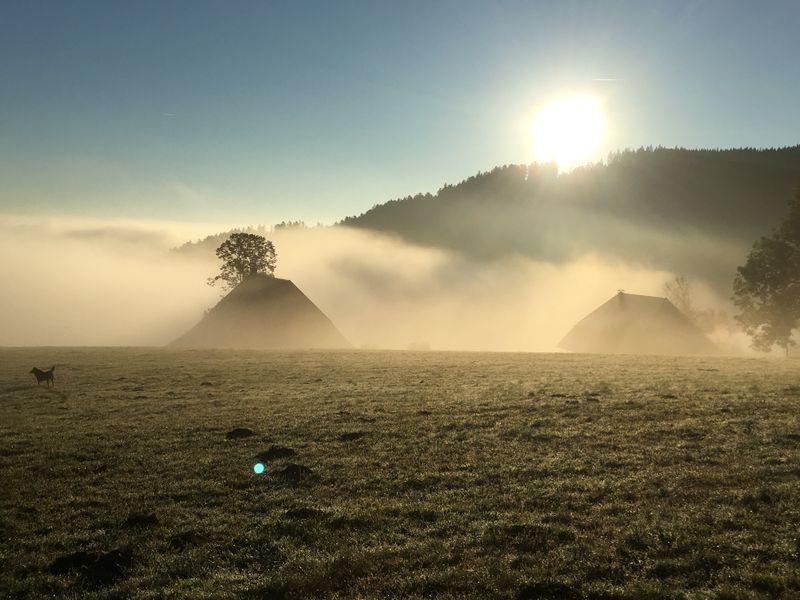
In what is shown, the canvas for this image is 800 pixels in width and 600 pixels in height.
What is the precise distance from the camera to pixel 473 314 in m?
178

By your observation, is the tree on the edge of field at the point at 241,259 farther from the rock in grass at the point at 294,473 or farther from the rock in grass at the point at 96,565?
the rock in grass at the point at 96,565

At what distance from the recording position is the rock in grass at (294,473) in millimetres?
14712

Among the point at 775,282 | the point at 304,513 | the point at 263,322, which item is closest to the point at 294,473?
the point at 304,513

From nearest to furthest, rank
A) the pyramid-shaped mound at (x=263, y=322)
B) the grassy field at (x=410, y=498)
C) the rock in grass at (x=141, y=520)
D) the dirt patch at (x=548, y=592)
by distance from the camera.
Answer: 1. the dirt patch at (x=548, y=592)
2. the grassy field at (x=410, y=498)
3. the rock in grass at (x=141, y=520)
4. the pyramid-shaped mound at (x=263, y=322)

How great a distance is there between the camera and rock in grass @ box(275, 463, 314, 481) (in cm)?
1471

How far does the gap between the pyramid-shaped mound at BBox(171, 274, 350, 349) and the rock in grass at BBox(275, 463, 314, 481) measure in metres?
83.1

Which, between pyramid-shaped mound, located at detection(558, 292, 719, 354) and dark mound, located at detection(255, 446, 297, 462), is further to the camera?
pyramid-shaped mound, located at detection(558, 292, 719, 354)

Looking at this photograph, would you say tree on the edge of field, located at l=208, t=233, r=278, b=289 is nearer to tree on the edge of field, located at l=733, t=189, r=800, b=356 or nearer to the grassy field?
the grassy field

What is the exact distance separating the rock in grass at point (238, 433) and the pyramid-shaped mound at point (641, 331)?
264ft

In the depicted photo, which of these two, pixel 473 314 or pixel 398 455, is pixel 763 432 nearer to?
pixel 398 455

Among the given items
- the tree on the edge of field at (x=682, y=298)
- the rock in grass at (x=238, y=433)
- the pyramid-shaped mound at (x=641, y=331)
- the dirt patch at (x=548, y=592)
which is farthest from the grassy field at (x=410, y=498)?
the tree on the edge of field at (x=682, y=298)

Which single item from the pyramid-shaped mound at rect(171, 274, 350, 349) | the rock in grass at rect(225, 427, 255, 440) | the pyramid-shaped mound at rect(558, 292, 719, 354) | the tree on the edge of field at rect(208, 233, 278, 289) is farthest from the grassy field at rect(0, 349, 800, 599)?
the tree on the edge of field at rect(208, 233, 278, 289)

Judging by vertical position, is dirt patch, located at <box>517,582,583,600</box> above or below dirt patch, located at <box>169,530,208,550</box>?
above

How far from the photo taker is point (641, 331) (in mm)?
87312
